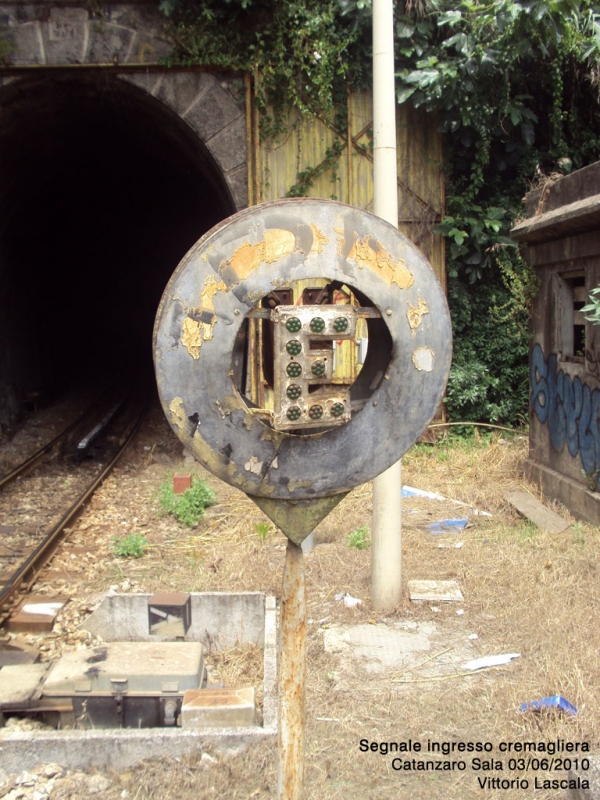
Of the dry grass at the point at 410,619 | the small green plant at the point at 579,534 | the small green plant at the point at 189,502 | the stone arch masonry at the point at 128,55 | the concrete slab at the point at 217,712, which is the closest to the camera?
the dry grass at the point at 410,619

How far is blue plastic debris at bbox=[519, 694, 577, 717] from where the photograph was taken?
3.73 meters

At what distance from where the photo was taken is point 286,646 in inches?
93.0

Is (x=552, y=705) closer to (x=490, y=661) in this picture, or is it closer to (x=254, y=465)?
(x=490, y=661)

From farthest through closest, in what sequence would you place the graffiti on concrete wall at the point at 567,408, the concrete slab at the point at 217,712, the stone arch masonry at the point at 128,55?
the stone arch masonry at the point at 128,55
the graffiti on concrete wall at the point at 567,408
the concrete slab at the point at 217,712

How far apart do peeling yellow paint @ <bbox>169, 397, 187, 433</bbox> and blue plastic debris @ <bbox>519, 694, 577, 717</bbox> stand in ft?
8.84

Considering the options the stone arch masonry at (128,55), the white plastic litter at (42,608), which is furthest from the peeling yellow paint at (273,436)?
the stone arch masonry at (128,55)

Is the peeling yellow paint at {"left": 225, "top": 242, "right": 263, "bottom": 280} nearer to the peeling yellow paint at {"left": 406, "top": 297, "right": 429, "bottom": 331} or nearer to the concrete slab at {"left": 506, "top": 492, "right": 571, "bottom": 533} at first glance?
the peeling yellow paint at {"left": 406, "top": 297, "right": 429, "bottom": 331}

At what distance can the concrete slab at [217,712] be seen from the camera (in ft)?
12.0

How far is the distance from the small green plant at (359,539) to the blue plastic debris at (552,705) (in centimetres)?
268

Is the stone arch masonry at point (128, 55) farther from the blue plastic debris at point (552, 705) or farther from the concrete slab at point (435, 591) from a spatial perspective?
the blue plastic debris at point (552, 705)

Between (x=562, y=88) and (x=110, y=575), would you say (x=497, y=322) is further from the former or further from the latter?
(x=110, y=575)

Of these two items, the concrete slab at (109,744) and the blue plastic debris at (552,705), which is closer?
the concrete slab at (109,744)

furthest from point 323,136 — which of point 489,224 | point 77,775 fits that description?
point 77,775

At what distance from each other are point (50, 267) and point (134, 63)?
8916 millimetres
